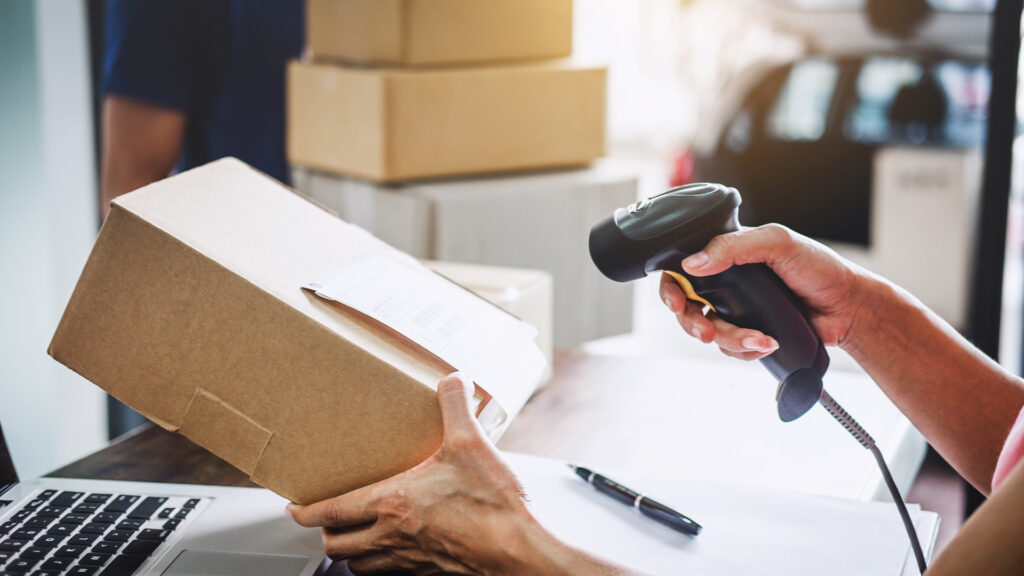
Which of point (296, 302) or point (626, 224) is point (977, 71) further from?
point (296, 302)

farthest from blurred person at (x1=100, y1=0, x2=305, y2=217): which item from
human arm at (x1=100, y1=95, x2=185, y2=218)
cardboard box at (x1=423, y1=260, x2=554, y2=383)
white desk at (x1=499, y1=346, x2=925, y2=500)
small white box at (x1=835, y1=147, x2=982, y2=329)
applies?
small white box at (x1=835, y1=147, x2=982, y2=329)

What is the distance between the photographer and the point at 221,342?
0.75 meters

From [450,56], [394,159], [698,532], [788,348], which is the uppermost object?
[450,56]

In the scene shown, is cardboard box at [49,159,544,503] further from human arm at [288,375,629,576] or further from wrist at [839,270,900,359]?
wrist at [839,270,900,359]

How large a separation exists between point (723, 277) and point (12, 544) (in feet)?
2.09

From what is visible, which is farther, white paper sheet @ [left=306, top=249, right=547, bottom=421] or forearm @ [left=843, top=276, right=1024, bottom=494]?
forearm @ [left=843, top=276, right=1024, bottom=494]

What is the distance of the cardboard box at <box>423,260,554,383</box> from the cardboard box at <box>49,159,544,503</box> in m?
0.48

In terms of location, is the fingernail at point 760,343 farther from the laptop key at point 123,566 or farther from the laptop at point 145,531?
the laptop key at point 123,566

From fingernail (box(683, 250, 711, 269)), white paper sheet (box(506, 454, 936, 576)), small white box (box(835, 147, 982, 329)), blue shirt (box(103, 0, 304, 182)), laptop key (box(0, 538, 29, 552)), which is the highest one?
blue shirt (box(103, 0, 304, 182))

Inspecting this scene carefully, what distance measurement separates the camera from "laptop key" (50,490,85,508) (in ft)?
2.78

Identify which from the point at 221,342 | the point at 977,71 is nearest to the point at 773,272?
the point at 221,342

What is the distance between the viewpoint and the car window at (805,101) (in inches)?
146

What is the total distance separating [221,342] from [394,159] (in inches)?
33.3

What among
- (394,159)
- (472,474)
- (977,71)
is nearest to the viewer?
(472,474)
